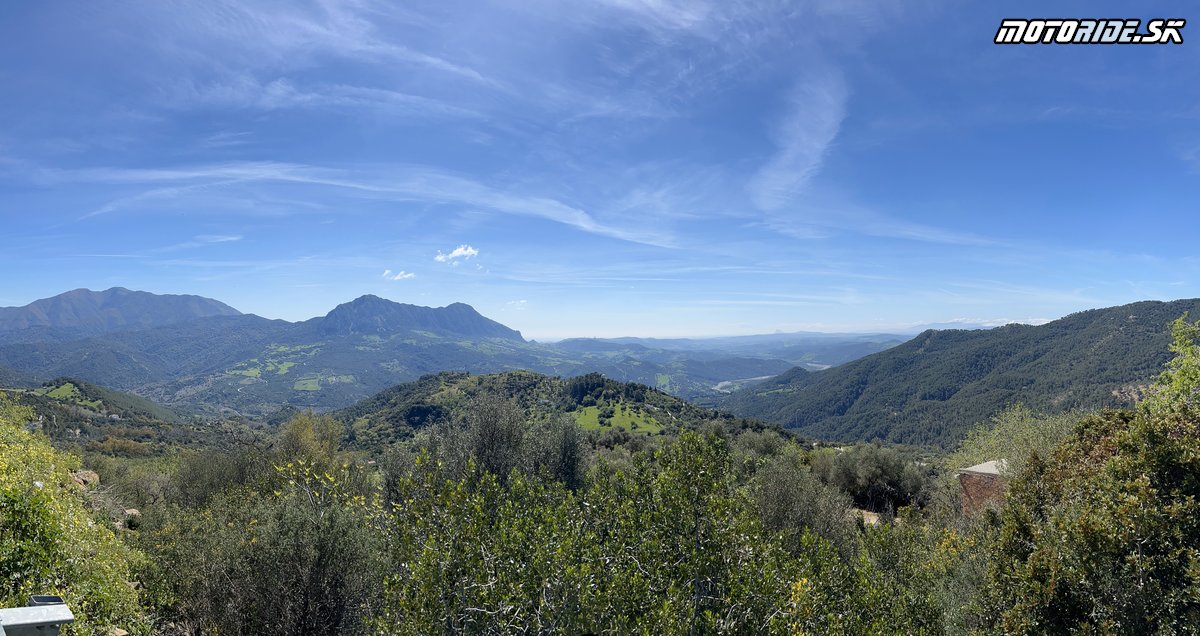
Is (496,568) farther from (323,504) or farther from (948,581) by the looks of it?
(948,581)

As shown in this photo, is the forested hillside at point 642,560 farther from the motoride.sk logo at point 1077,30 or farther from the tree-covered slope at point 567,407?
the tree-covered slope at point 567,407

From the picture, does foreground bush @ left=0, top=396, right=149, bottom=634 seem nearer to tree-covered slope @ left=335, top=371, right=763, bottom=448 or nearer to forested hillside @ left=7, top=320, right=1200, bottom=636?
forested hillside @ left=7, top=320, right=1200, bottom=636

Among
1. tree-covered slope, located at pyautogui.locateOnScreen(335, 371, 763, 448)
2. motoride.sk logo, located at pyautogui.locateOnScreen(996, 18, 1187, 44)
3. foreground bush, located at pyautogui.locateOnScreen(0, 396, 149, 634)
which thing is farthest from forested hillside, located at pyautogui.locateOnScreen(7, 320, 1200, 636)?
tree-covered slope, located at pyautogui.locateOnScreen(335, 371, 763, 448)

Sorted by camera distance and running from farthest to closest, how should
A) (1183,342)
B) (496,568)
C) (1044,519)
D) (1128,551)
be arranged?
(1183,342), (1044,519), (1128,551), (496,568)

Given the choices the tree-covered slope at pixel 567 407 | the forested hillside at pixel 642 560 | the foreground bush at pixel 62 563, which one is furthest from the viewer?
the tree-covered slope at pixel 567 407

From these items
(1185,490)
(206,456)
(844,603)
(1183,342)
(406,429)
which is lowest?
(406,429)

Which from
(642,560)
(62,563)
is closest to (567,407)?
(62,563)

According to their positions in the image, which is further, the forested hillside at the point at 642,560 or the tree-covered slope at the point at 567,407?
the tree-covered slope at the point at 567,407

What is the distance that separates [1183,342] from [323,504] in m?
35.5

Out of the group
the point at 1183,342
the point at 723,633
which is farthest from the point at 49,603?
the point at 1183,342

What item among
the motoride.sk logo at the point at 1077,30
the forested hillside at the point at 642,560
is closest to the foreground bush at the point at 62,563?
the forested hillside at the point at 642,560

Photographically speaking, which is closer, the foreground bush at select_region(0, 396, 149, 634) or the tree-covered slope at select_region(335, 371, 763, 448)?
the foreground bush at select_region(0, 396, 149, 634)

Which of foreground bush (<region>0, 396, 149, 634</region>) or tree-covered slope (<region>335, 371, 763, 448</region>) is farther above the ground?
foreground bush (<region>0, 396, 149, 634</region>)

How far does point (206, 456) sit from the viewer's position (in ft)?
114
